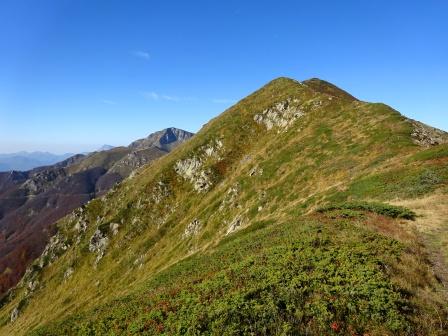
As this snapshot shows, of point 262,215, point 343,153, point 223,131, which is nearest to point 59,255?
point 223,131

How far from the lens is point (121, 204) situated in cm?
11325

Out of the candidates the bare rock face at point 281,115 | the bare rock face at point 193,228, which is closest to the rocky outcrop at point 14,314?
the bare rock face at point 193,228

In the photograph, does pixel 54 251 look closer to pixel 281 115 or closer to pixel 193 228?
pixel 193 228

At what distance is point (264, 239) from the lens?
31406mm

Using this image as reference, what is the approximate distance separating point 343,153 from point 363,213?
31.2 meters

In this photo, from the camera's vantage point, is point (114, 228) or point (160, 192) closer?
point (160, 192)

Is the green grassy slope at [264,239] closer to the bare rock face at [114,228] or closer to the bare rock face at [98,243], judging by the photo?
the bare rock face at [114,228]

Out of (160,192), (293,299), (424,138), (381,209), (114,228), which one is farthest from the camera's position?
(114,228)

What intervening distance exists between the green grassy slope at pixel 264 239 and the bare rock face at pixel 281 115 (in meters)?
0.48

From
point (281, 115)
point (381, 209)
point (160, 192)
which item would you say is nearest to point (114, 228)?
point (160, 192)

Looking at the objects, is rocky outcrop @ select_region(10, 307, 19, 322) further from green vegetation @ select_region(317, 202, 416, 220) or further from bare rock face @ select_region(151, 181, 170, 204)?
green vegetation @ select_region(317, 202, 416, 220)

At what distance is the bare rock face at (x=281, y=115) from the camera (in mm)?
93125

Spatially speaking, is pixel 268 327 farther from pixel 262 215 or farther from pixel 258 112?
pixel 258 112

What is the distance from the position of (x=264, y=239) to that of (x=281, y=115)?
236 feet
